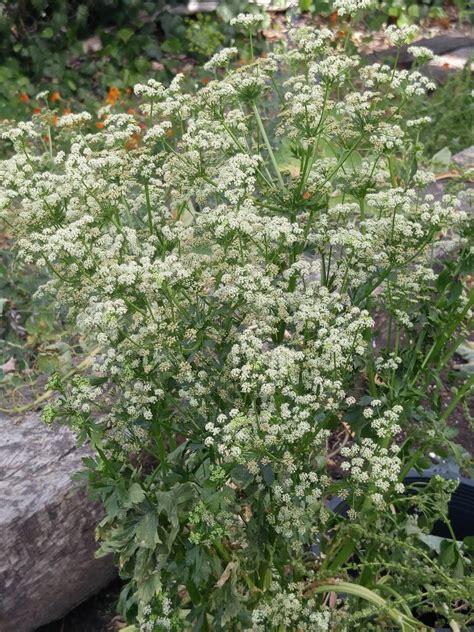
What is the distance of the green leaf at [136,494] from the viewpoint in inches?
69.7

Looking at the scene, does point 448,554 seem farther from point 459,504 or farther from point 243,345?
point 243,345

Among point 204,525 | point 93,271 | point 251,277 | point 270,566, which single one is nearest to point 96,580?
point 270,566

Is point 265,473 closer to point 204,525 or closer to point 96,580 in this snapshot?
point 204,525

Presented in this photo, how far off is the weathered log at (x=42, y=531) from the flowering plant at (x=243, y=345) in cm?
44

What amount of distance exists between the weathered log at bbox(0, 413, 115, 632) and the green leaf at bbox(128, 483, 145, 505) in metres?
0.69

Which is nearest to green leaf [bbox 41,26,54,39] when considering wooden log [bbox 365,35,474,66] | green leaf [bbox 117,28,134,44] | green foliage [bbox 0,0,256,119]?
green foliage [bbox 0,0,256,119]

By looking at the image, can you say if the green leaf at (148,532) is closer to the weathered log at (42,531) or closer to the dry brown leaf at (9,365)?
the weathered log at (42,531)

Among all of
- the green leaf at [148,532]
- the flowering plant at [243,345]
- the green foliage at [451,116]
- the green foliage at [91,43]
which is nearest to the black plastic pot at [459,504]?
the flowering plant at [243,345]

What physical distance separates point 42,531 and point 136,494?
33.5 inches

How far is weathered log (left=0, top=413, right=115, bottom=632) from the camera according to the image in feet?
8.11

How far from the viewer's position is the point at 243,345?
1635mm

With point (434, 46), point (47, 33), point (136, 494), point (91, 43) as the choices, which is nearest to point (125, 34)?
point (91, 43)

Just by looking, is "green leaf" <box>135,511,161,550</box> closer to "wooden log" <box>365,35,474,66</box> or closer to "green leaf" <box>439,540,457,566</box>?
"green leaf" <box>439,540,457,566</box>

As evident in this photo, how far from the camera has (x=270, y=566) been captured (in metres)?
2.10
